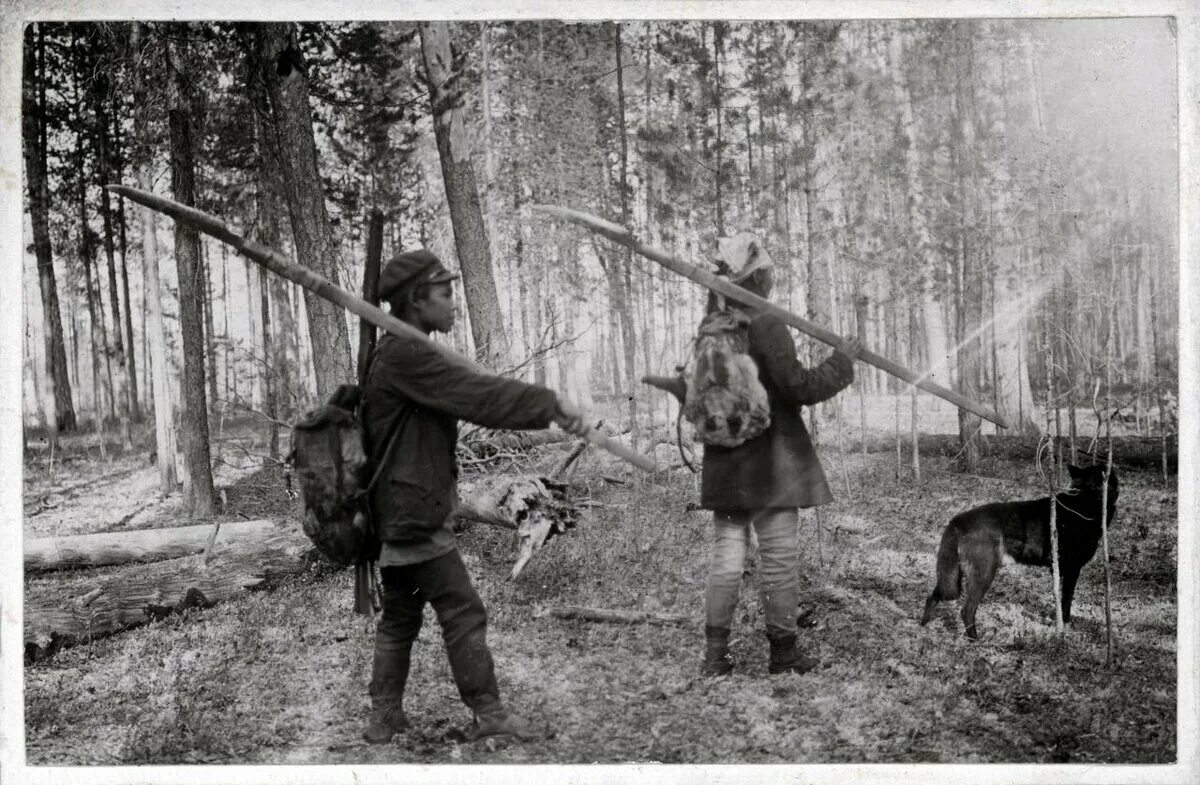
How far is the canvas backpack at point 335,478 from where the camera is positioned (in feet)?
10.6

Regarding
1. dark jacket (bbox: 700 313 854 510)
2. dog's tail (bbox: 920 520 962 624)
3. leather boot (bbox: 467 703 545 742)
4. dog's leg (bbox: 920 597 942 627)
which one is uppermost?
dark jacket (bbox: 700 313 854 510)

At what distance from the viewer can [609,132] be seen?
424 centimetres

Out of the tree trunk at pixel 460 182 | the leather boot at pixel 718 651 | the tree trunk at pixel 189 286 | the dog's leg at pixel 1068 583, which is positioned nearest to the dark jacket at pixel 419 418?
the tree trunk at pixel 460 182

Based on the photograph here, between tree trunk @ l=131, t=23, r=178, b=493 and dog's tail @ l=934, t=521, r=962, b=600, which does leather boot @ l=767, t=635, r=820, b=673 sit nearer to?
dog's tail @ l=934, t=521, r=962, b=600

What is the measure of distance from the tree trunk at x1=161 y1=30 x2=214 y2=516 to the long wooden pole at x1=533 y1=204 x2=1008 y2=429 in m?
1.83

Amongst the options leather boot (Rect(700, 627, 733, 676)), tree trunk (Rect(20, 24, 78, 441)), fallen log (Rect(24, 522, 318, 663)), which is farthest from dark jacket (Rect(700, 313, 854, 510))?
tree trunk (Rect(20, 24, 78, 441))

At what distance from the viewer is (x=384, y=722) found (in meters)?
3.65

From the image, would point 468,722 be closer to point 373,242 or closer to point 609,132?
point 373,242

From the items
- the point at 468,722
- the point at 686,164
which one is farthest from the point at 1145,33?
the point at 468,722

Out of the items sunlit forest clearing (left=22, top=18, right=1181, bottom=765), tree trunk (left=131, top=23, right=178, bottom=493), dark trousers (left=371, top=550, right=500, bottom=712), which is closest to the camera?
dark trousers (left=371, top=550, right=500, bottom=712)

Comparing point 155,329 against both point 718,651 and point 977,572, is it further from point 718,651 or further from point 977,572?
point 977,572

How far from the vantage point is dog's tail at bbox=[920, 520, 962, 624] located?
4031 mm

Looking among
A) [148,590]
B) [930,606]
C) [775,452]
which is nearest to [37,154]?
[148,590]

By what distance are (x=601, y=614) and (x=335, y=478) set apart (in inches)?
59.8
